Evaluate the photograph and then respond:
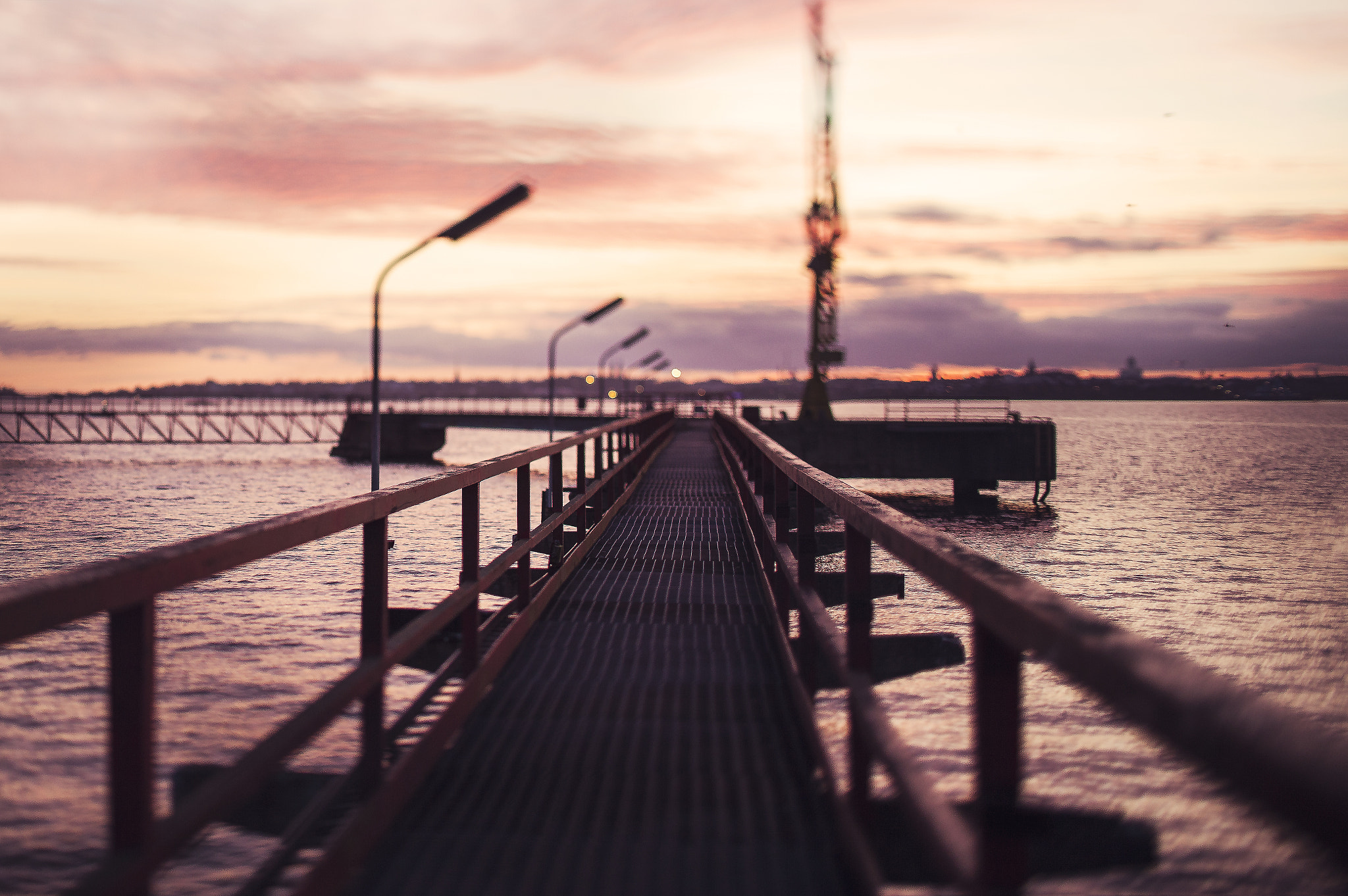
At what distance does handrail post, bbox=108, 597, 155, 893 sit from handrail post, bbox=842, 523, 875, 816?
1820mm

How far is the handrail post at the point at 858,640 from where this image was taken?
2807 mm

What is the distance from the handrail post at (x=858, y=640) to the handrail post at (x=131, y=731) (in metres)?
1.82

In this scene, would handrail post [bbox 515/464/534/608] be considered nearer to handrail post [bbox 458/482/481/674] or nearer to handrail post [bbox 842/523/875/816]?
handrail post [bbox 458/482/481/674]

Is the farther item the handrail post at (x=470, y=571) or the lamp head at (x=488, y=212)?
the lamp head at (x=488, y=212)

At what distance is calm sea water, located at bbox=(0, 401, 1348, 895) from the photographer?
24.7 feet

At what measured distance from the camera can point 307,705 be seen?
3.29 m

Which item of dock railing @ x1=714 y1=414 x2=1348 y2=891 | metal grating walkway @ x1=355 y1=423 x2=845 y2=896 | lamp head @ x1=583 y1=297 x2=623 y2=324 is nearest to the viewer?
dock railing @ x1=714 y1=414 x2=1348 y2=891

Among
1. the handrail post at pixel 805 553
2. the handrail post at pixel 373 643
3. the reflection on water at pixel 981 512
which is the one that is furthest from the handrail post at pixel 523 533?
the reflection on water at pixel 981 512

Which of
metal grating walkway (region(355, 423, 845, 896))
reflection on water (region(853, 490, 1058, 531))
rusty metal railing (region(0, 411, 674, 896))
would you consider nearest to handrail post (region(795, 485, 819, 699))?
metal grating walkway (region(355, 423, 845, 896))

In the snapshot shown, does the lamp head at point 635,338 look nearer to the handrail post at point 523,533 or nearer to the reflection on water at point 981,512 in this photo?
the reflection on water at point 981,512

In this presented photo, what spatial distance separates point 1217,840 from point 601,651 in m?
6.40

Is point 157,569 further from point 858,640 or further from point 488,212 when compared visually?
point 488,212

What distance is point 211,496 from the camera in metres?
43.9

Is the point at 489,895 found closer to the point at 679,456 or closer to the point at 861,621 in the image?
the point at 861,621
